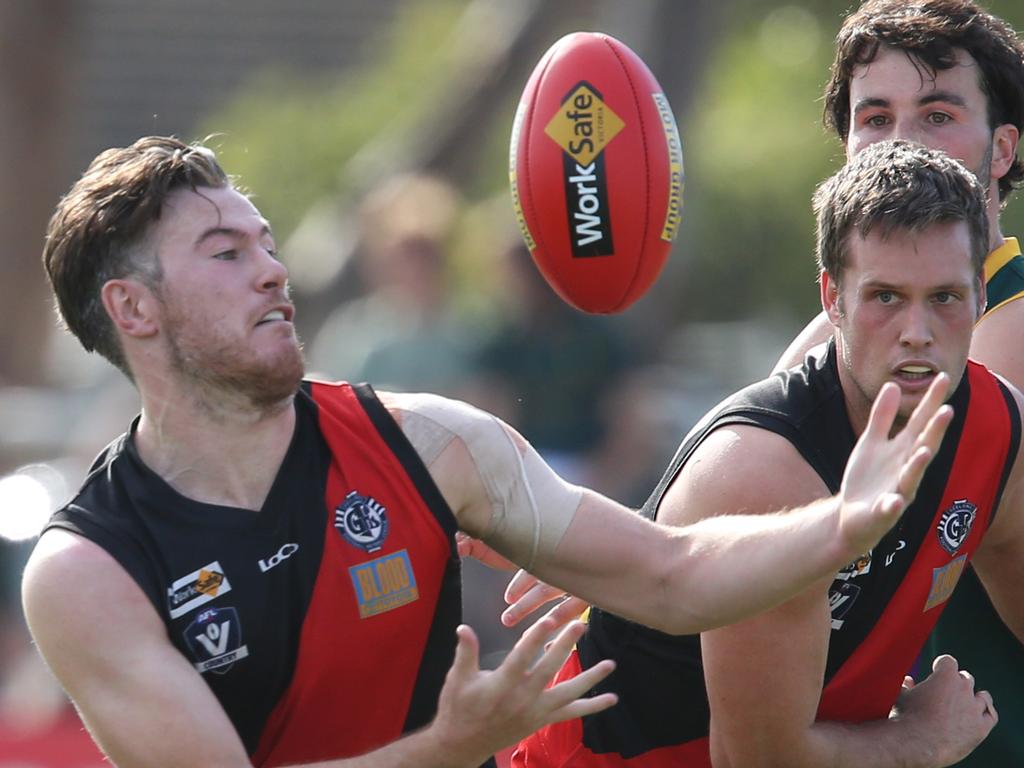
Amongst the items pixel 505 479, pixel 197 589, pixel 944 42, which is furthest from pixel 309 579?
pixel 944 42

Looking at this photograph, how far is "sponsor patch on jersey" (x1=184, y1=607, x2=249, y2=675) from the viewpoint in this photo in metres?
4.13

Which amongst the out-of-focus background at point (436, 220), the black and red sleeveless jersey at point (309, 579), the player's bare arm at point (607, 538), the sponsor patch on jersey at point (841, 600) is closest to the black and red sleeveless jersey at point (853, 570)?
the sponsor patch on jersey at point (841, 600)

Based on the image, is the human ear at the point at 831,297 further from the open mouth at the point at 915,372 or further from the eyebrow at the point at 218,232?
the eyebrow at the point at 218,232

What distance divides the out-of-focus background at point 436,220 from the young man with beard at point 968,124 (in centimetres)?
180

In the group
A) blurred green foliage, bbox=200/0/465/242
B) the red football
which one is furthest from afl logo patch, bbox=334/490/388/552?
blurred green foliage, bbox=200/0/465/242

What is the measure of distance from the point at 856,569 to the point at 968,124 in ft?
4.92

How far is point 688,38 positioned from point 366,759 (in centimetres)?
991

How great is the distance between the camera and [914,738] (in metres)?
4.36

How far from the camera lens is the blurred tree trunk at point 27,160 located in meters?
12.3

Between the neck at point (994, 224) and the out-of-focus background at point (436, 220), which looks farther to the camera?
the out-of-focus background at point (436, 220)

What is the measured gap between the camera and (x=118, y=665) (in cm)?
399

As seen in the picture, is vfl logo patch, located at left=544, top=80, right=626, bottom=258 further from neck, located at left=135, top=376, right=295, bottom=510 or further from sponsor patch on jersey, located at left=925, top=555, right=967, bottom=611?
sponsor patch on jersey, located at left=925, top=555, right=967, bottom=611

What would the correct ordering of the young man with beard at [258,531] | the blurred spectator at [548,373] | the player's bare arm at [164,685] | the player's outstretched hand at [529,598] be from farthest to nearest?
1. the blurred spectator at [548,373]
2. the player's outstretched hand at [529,598]
3. the young man with beard at [258,531]
4. the player's bare arm at [164,685]

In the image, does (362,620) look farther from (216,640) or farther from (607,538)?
(607,538)
